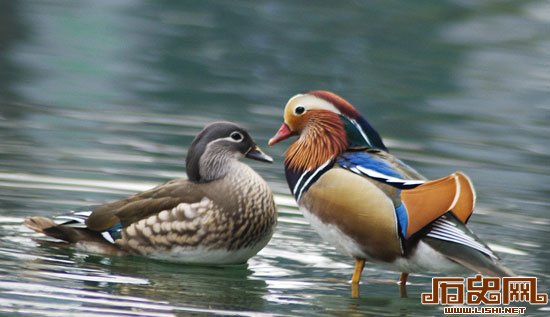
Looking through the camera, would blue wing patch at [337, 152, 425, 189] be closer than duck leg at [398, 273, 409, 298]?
Yes

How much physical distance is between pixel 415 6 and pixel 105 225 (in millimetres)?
8096

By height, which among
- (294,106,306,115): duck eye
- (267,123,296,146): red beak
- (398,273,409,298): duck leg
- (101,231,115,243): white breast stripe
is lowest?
(398,273,409,298): duck leg

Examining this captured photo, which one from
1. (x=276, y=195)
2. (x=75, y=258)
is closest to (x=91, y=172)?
(x=276, y=195)

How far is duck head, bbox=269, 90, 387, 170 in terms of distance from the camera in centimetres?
786

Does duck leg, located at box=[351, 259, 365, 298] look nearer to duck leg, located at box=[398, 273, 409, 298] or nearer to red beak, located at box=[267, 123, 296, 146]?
duck leg, located at box=[398, 273, 409, 298]

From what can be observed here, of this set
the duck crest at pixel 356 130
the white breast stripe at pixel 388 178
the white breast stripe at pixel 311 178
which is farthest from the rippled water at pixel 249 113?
the duck crest at pixel 356 130

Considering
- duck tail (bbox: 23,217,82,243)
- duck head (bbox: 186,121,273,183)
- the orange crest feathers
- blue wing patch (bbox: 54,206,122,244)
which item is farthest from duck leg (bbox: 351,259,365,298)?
duck tail (bbox: 23,217,82,243)

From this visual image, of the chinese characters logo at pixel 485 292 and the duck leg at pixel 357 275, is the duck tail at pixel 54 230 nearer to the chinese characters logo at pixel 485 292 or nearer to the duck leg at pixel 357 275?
the duck leg at pixel 357 275

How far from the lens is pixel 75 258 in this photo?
27.0 ft

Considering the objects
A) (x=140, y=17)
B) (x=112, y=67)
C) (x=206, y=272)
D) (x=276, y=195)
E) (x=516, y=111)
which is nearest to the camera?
(x=206, y=272)

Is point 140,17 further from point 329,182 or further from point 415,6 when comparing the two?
point 329,182

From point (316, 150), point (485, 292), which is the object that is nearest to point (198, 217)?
point (316, 150)

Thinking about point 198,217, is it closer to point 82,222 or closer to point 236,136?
point 236,136

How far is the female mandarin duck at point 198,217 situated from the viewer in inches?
325
